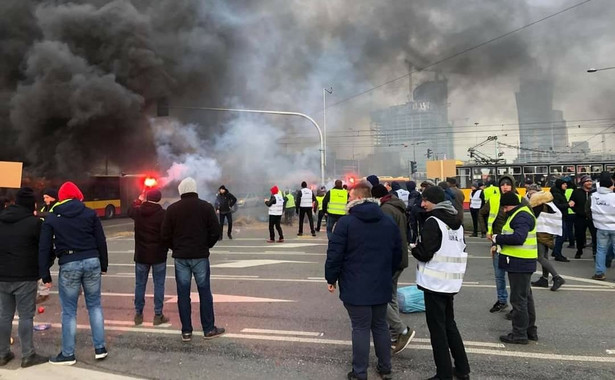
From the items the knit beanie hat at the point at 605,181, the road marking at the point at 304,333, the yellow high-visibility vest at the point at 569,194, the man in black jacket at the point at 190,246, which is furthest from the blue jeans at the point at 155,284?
the yellow high-visibility vest at the point at 569,194

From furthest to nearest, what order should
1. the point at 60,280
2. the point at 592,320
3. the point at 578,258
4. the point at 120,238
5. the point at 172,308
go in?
1. the point at 120,238
2. the point at 578,258
3. the point at 172,308
4. the point at 592,320
5. the point at 60,280

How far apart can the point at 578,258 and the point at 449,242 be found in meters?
6.89

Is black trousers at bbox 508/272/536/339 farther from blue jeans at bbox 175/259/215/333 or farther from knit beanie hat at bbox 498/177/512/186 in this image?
blue jeans at bbox 175/259/215/333

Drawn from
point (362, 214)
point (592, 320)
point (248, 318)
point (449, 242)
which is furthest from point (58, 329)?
point (592, 320)

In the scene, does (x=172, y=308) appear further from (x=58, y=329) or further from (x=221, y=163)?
(x=221, y=163)

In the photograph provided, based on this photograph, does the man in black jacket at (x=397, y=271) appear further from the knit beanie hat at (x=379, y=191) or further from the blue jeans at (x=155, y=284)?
the blue jeans at (x=155, y=284)

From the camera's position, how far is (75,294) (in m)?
3.77

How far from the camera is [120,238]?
1443cm

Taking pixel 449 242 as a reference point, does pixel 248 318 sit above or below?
below

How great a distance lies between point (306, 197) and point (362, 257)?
9.29 metres

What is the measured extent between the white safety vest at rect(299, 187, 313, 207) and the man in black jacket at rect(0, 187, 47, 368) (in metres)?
8.89

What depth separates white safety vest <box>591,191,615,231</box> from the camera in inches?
255

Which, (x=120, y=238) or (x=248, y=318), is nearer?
(x=248, y=318)

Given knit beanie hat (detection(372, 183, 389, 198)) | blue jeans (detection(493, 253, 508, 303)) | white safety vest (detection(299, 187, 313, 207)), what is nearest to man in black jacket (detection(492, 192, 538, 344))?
blue jeans (detection(493, 253, 508, 303))
